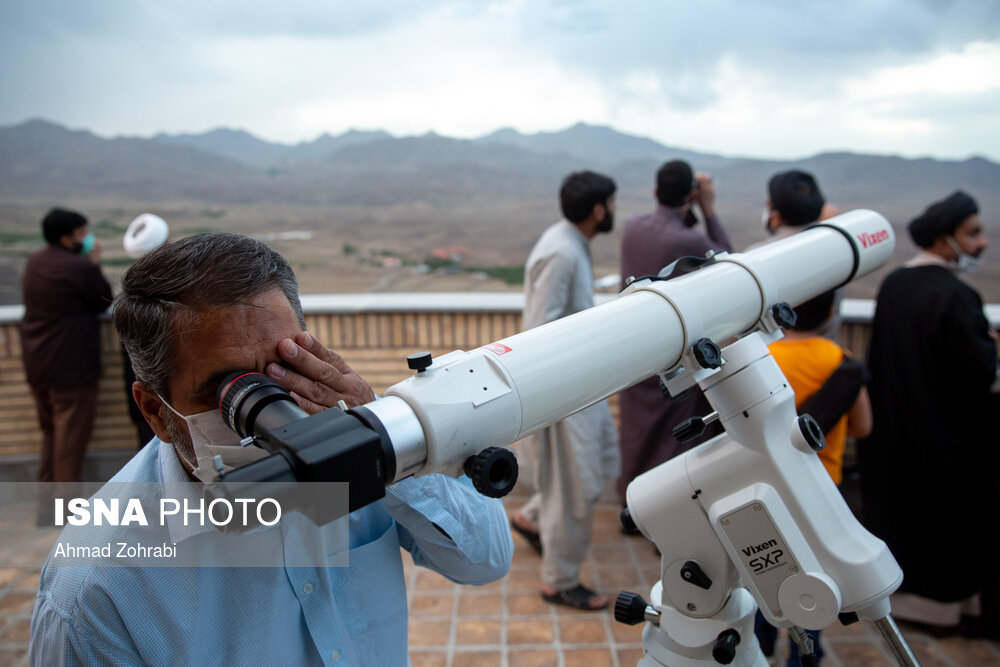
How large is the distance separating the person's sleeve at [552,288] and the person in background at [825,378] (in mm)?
1010

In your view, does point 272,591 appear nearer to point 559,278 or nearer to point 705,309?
Result: point 705,309

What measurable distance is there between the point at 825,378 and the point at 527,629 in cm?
170

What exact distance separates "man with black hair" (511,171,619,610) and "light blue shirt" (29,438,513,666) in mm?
1806

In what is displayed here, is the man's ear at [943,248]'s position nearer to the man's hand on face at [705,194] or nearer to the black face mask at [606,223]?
the man's hand on face at [705,194]

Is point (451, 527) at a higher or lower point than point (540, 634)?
higher

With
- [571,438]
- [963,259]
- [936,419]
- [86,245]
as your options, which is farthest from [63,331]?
[963,259]

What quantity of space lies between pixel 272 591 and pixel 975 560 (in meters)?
3.12

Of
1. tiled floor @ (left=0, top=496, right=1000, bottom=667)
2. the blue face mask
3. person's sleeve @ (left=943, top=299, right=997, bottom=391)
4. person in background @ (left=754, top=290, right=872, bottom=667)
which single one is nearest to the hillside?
the blue face mask

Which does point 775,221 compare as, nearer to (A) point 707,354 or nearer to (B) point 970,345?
(B) point 970,345

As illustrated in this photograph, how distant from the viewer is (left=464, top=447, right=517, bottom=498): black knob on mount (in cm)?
71

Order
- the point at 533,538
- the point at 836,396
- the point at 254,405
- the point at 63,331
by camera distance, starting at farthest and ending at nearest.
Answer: the point at 63,331, the point at 533,538, the point at 836,396, the point at 254,405

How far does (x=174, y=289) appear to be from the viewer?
3.21ft

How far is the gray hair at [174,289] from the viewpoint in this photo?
972 millimetres

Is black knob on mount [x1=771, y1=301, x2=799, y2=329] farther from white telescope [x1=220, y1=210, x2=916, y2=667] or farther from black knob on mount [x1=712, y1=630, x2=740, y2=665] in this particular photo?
black knob on mount [x1=712, y1=630, x2=740, y2=665]
